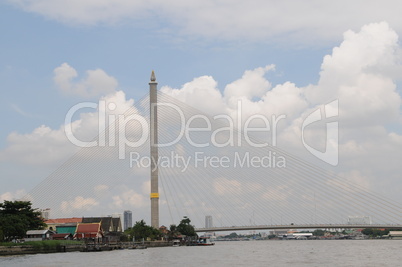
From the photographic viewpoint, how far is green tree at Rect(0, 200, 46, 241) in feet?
220

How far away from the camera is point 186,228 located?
119250 mm

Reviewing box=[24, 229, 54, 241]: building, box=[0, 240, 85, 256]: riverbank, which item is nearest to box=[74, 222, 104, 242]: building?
box=[0, 240, 85, 256]: riverbank

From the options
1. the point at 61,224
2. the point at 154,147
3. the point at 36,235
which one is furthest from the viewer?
the point at 61,224

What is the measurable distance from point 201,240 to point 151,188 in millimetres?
33860

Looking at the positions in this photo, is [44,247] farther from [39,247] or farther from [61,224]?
[61,224]

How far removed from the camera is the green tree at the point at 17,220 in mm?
66938

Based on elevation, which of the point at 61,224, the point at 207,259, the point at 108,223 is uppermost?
the point at 108,223

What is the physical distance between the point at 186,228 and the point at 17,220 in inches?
2152

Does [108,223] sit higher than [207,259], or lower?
higher

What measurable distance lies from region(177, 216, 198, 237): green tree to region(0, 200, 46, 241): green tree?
39.8 m

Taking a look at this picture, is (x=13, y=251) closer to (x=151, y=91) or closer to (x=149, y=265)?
(x=149, y=265)

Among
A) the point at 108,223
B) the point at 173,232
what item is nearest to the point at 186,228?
the point at 173,232

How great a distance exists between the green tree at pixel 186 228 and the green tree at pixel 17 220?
131 ft

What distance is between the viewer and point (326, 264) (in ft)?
159
